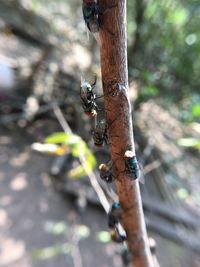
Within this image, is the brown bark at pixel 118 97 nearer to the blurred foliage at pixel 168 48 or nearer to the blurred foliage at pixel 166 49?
the blurred foliage at pixel 166 49

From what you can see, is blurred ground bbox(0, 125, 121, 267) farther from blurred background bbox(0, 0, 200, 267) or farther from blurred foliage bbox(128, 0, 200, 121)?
blurred foliage bbox(128, 0, 200, 121)

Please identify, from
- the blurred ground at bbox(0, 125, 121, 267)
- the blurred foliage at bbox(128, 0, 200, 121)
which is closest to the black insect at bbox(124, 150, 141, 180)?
the blurred ground at bbox(0, 125, 121, 267)

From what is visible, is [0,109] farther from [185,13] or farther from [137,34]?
[185,13]

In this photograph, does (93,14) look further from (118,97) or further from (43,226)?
A: (43,226)

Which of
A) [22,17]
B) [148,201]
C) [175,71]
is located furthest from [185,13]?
[22,17]

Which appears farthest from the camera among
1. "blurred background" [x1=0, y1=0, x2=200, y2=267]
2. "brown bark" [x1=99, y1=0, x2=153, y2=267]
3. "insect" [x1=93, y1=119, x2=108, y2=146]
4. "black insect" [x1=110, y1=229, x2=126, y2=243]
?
"blurred background" [x1=0, y1=0, x2=200, y2=267]

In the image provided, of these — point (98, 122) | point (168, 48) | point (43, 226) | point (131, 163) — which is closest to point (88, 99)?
point (98, 122)
